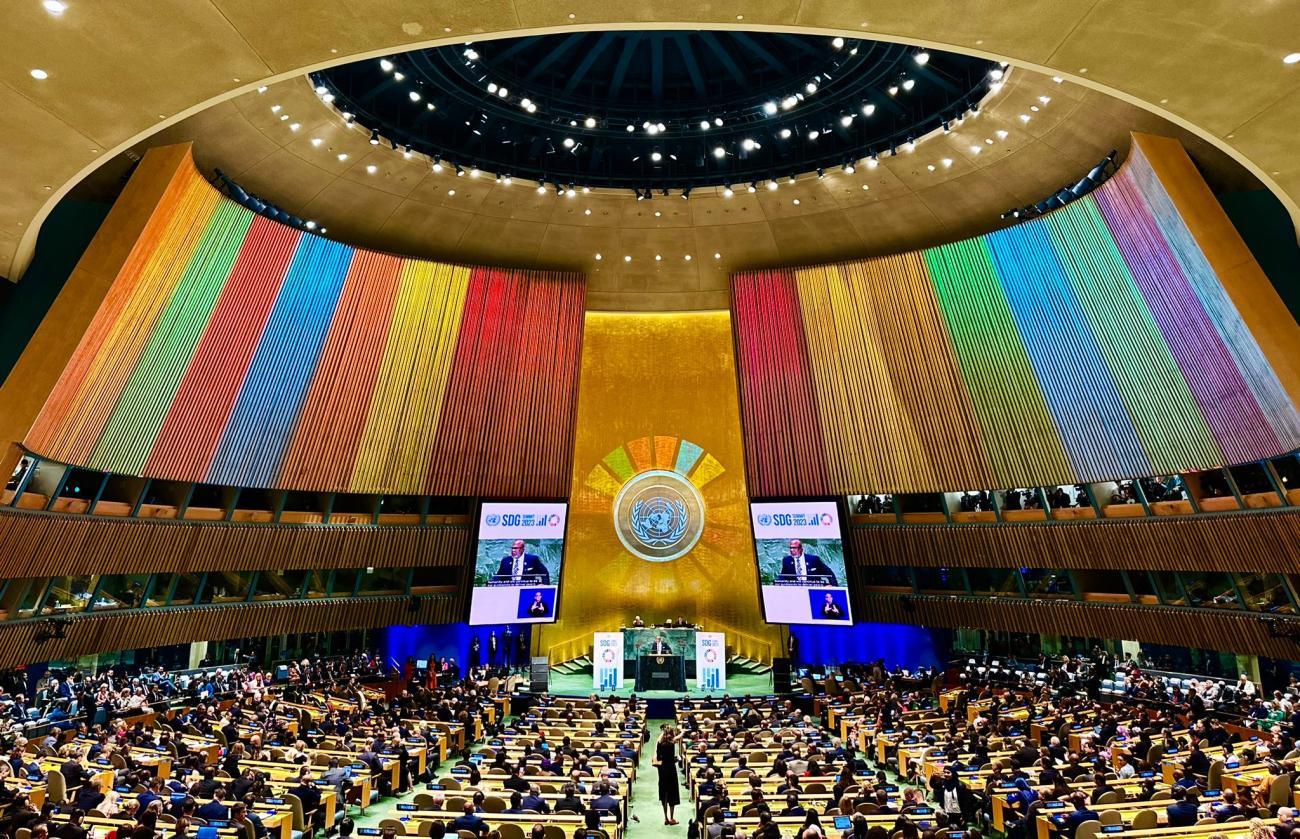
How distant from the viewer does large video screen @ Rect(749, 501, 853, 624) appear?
19.6 m

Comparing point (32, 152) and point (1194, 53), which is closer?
point (1194, 53)

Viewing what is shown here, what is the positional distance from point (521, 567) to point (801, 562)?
705 centimetres

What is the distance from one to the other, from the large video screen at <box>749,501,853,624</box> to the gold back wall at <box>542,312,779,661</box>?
422 cm

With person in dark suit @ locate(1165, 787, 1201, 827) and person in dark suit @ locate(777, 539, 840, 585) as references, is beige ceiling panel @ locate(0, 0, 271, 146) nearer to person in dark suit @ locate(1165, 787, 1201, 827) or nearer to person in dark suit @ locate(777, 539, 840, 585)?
person in dark suit @ locate(1165, 787, 1201, 827)

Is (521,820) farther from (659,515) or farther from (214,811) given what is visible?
(659,515)

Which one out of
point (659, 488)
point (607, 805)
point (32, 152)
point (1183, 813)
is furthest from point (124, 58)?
point (659, 488)

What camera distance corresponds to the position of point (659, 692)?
20.6 m

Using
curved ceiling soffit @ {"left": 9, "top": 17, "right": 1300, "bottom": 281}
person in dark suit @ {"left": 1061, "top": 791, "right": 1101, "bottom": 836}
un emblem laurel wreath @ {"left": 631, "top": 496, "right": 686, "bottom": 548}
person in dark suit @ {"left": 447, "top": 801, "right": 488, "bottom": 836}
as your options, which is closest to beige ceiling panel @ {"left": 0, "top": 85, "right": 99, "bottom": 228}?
curved ceiling soffit @ {"left": 9, "top": 17, "right": 1300, "bottom": 281}

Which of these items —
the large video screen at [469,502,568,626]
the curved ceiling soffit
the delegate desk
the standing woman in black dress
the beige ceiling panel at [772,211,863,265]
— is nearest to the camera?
the curved ceiling soffit

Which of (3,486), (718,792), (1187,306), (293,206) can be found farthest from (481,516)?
(1187,306)

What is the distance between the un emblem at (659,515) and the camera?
82.4 ft

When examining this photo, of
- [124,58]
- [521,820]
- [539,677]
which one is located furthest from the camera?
[539,677]

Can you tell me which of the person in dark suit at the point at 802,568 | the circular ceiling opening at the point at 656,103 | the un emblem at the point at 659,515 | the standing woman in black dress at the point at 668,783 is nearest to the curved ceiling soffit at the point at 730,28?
the circular ceiling opening at the point at 656,103

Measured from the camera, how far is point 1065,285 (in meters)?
16.9
